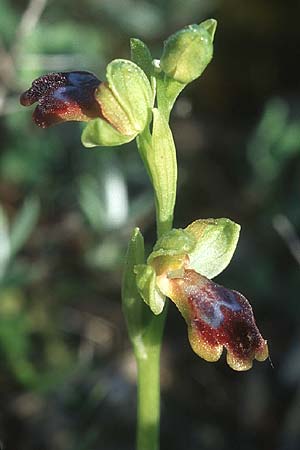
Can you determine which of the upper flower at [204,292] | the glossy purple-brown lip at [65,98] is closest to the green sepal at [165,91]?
the glossy purple-brown lip at [65,98]

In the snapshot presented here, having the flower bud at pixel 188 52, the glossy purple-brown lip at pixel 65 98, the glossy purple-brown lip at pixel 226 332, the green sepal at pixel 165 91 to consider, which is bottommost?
the glossy purple-brown lip at pixel 226 332

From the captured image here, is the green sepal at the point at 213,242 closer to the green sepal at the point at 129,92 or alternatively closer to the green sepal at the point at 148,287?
the green sepal at the point at 148,287

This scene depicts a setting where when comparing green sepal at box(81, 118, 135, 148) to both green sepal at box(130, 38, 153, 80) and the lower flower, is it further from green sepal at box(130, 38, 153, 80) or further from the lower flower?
the lower flower

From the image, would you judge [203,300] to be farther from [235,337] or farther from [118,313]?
[118,313]

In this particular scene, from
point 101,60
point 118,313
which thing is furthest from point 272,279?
point 101,60

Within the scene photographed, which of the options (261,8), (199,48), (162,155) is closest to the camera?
(199,48)

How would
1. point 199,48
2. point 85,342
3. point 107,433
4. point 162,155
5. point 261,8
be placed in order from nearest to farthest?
point 199,48, point 162,155, point 107,433, point 85,342, point 261,8
